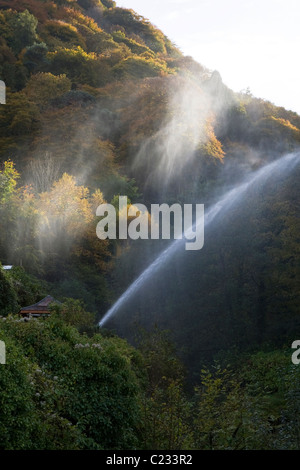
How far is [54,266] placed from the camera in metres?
23.4

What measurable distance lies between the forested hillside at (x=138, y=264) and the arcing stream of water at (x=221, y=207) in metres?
0.47

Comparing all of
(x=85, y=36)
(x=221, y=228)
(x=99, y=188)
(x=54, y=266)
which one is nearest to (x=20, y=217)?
(x=54, y=266)

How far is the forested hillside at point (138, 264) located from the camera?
822 centimetres

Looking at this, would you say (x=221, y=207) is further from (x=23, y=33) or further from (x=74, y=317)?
(x=23, y=33)

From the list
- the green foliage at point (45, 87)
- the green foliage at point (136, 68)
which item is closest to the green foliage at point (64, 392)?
the green foliage at point (45, 87)

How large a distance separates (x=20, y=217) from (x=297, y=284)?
43.0ft

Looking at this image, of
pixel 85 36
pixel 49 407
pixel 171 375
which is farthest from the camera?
pixel 85 36

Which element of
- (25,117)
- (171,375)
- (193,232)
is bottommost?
(171,375)

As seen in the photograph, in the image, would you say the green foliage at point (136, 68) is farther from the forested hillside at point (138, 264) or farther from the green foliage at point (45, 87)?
the green foliage at point (45, 87)

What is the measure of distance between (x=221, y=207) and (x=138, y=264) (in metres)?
6.09

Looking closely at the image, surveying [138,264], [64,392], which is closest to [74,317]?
[64,392]

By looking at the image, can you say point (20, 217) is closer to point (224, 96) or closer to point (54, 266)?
point (54, 266)

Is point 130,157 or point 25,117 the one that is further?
point 25,117

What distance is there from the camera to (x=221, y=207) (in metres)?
25.8
